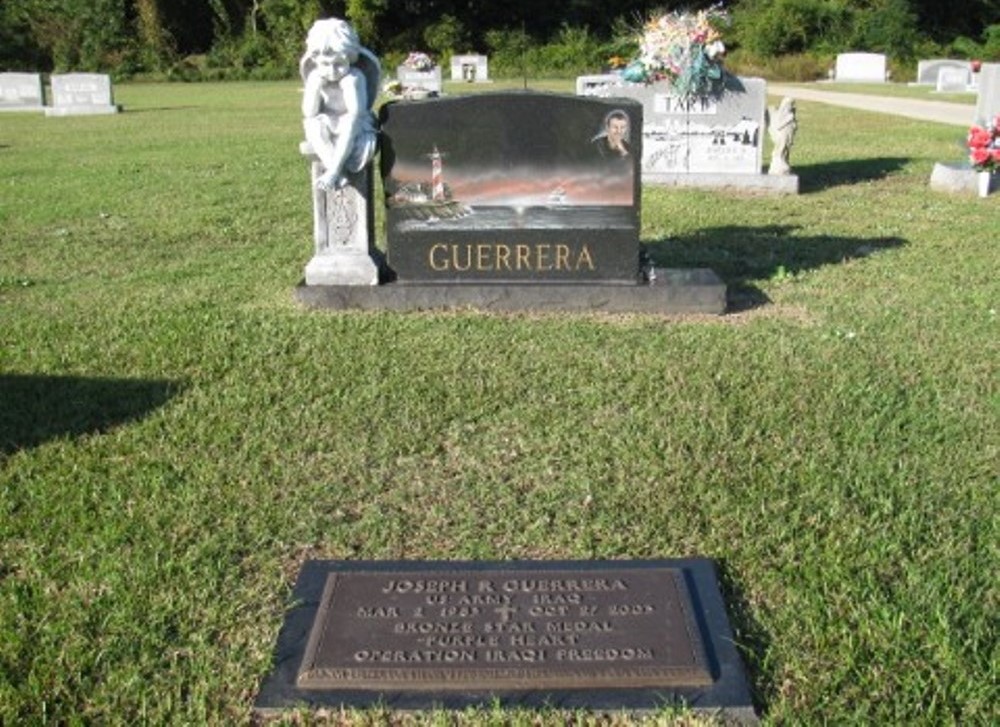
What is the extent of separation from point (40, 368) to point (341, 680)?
3.51 metres

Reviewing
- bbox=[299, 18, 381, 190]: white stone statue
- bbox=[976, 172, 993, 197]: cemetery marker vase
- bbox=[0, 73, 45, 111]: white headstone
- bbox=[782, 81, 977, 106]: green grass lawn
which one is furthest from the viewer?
bbox=[782, 81, 977, 106]: green grass lawn

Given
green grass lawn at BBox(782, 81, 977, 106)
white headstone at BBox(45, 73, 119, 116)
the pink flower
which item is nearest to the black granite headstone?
the pink flower

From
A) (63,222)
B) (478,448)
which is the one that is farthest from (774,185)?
(478,448)

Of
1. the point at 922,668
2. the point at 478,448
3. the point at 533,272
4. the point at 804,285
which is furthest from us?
the point at 804,285

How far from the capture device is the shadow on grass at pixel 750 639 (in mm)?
2818

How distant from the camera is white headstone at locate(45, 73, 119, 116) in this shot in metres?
26.5

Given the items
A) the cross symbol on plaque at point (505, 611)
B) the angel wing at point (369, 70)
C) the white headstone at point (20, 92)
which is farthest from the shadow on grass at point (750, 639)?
the white headstone at point (20, 92)

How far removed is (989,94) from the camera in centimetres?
1278

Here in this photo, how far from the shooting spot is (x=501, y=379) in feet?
17.2

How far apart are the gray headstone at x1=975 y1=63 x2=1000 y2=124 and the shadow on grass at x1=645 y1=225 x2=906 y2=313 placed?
15.8ft

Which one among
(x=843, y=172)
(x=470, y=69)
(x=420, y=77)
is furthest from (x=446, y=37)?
(x=843, y=172)

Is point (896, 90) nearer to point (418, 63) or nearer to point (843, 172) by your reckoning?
point (418, 63)

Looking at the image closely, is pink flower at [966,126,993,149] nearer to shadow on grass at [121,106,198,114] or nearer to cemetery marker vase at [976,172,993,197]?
cemetery marker vase at [976,172,993,197]

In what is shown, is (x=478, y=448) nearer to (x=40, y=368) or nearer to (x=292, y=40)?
(x=40, y=368)
